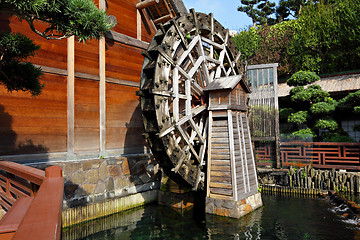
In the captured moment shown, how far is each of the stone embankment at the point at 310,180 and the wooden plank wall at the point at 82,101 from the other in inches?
185

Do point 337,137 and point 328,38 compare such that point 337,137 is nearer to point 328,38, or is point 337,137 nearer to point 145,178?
point 145,178

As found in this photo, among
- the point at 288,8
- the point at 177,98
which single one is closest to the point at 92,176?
the point at 177,98

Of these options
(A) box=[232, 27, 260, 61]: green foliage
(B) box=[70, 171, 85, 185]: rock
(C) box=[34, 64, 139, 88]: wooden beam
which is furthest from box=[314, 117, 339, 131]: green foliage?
(A) box=[232, 27, 260, 61]: green foliage

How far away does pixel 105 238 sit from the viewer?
199 inches

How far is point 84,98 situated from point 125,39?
7.10ft

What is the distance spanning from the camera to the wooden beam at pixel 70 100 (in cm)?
601

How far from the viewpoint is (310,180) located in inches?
334

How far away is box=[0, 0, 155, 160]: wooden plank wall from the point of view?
527 centimetres

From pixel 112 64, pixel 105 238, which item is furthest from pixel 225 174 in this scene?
pixel 112 64

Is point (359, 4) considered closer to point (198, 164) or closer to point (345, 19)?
point (345, 19)

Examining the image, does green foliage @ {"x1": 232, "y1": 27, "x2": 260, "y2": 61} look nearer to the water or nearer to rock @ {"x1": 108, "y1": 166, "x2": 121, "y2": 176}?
the water

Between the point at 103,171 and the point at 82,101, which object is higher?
the point at 82,101

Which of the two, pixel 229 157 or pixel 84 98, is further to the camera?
pixel 84 98

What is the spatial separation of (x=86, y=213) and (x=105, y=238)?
3.03 feet
